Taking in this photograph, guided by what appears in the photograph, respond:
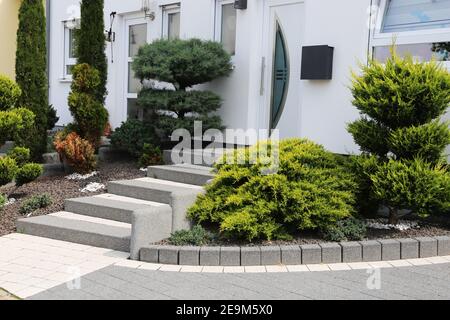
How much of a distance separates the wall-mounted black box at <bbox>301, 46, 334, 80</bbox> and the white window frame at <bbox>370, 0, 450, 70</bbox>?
0.63 metres

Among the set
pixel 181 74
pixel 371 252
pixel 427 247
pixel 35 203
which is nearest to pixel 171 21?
pixel 181 74

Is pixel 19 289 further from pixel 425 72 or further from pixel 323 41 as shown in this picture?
pixel 323 41

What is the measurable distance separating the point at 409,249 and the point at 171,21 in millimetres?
6766

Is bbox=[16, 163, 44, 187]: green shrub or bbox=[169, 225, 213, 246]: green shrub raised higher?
bbox=[16, 163, 44, 187]: green shrub

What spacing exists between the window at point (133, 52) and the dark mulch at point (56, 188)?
240 centimetres

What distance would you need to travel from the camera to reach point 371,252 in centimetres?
500

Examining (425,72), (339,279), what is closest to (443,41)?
(425,72)

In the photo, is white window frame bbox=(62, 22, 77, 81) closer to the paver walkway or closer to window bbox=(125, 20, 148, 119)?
window bbox=(125, 20, 148, 119)

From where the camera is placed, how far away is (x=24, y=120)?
7148 mm

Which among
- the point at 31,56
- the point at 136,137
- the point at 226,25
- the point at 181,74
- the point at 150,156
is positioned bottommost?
the point at 150,156

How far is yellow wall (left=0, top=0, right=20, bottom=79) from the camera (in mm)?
13672

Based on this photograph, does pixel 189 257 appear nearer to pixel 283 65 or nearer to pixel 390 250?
pixel 390 250

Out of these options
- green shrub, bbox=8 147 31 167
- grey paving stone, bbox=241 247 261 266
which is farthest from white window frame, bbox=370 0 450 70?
green shrub, bbox=8 147 31 167

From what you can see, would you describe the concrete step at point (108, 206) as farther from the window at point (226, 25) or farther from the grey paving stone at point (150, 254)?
the window at point (226, 25)
